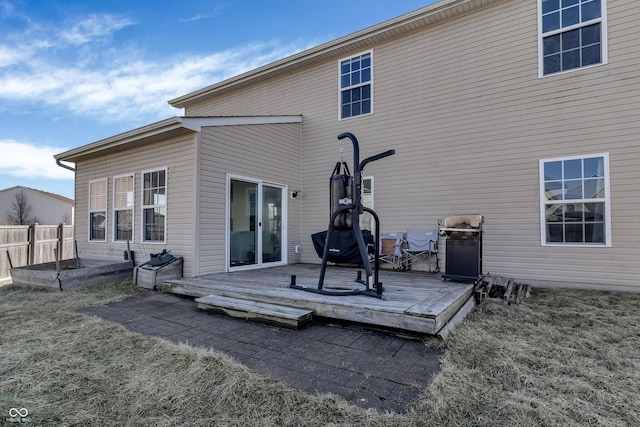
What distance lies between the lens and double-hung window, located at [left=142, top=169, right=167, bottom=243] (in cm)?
590

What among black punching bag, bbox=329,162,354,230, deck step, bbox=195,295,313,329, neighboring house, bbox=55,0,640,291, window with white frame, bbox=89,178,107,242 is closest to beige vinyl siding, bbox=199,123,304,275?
neighboring house, bbox=55,0,640,291

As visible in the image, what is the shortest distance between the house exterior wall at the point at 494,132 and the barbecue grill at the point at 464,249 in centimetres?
113

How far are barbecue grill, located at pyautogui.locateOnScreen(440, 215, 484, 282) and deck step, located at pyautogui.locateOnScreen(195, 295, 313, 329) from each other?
8.02 feet

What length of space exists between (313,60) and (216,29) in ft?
16.1

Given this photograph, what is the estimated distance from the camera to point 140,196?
6.30 m

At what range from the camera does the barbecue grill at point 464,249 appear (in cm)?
466

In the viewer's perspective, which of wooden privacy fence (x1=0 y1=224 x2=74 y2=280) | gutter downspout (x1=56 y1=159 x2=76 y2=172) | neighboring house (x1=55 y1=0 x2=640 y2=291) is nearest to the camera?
neighboring house (x1=55 y1=0 x2=640 y2=291)

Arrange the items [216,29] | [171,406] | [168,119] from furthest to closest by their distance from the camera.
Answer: [216,29] → [168,119] → [171,406]

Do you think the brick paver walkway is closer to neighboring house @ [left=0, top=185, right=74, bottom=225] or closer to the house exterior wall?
the house exterior wall

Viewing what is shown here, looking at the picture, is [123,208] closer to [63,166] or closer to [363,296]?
[63,166]

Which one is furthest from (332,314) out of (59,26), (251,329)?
(59,26)

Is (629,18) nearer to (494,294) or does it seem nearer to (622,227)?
(622,227)

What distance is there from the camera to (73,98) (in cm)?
1221

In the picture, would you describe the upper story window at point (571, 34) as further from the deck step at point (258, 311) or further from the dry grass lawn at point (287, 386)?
the deck step at point (258, 311)
